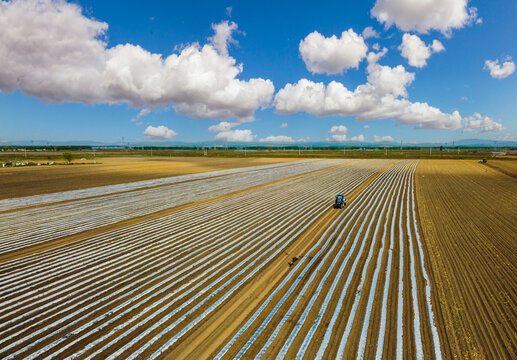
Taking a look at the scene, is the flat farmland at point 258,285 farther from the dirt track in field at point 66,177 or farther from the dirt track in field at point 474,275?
the dirt track in field at point 66,177

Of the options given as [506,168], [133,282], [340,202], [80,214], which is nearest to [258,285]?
Answer: [133,282]

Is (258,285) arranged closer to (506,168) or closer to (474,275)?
(474,275)

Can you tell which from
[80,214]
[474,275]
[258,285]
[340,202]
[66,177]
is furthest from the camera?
[66,177]

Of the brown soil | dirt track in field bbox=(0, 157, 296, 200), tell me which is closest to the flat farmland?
dirt track in field bbox=(0, 157, 296, 200)

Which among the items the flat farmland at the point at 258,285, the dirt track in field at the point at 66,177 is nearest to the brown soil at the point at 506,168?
the flat farmland at the point at 258,285

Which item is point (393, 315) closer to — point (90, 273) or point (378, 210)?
point (90, 273)

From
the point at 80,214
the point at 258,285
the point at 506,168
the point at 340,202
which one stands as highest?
the point at 506,168
